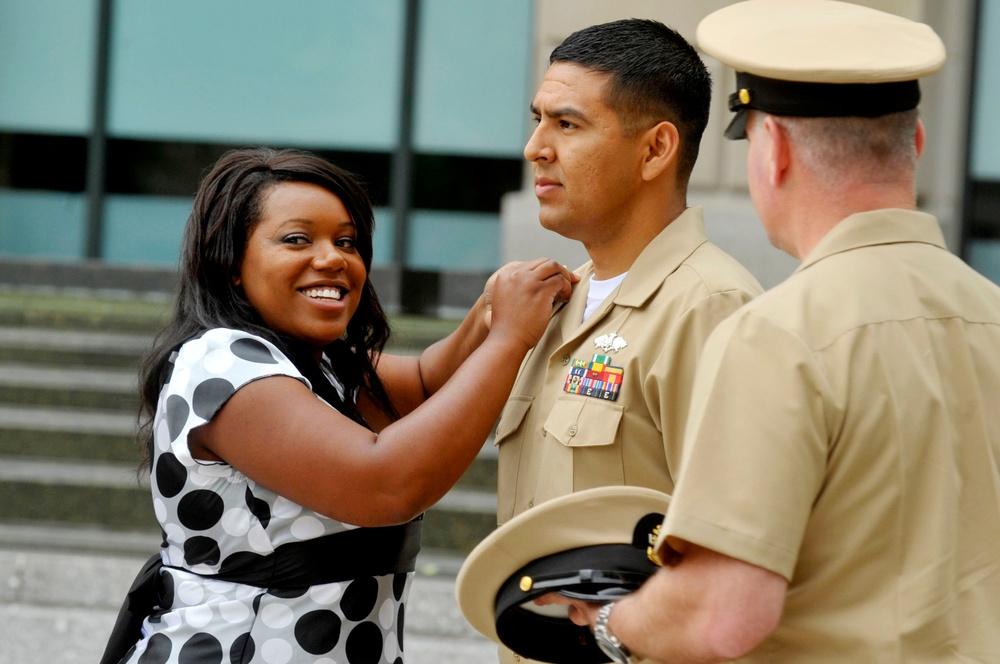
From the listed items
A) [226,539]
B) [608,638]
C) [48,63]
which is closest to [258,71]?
[48,63]

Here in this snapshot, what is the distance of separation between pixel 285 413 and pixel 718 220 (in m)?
4.59

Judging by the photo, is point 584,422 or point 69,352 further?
point 69,352

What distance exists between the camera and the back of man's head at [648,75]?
240 cm

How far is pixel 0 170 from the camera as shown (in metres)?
8.60

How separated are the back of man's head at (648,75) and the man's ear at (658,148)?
0.07 feet

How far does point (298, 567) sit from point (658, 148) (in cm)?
115

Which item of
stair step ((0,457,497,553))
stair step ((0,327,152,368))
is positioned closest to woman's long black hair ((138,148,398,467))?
stair step ((0,457,497,553))

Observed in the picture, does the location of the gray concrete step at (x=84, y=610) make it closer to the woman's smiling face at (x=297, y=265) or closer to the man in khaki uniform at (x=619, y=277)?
the man in khaki uniform at (x=619, y=277)

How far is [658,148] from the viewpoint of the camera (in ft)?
7.95

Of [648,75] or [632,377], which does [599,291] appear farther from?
[648,75]

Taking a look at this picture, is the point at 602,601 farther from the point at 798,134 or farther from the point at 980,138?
the point at 980,138

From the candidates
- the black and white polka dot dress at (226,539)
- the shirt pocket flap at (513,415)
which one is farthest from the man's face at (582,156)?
the black and white polka dot dress at (226,539)

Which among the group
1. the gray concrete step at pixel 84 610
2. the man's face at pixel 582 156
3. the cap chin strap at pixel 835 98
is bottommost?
the gray concrete step at pixel 84 610

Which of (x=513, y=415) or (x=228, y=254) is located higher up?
(x=228, y=254)
